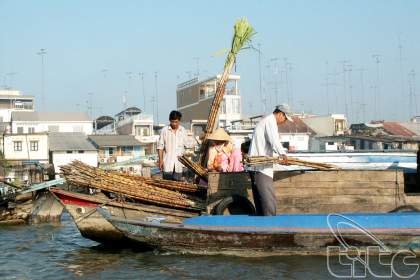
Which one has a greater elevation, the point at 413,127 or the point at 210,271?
the point at 413,127

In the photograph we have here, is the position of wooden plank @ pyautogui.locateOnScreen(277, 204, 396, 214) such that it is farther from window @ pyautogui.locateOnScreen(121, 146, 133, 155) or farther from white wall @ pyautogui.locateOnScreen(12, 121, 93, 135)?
white wall @ pyautogui.locateOnScreen(12, 121, 93, 135)

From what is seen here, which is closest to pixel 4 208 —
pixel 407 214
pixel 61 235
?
pixel 61 235

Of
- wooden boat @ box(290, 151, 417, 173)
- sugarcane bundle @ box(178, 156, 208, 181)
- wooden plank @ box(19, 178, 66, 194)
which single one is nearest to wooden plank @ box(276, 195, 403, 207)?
sugarcane bundle @ box(178, 156, 208, 181)

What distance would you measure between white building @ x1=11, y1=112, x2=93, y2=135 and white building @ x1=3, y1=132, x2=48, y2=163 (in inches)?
392

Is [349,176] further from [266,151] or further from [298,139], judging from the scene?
[298,139]

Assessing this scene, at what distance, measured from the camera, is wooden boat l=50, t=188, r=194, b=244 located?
9.84 metres

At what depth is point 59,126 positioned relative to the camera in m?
58.7

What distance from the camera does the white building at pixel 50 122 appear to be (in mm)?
54938

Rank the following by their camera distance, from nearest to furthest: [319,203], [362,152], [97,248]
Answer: [319,203]
[97,248]
[362,152]

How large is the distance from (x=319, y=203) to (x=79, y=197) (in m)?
4.15

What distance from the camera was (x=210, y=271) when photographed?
8.35 meters

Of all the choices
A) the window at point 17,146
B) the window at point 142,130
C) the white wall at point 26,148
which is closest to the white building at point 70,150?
the white wall at point 26,148

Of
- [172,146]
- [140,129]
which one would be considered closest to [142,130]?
[140,129]

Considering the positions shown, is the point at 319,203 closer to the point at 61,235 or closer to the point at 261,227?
the point at 261,227
